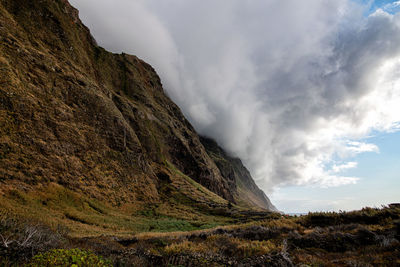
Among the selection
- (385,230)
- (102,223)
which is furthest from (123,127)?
(385,230)

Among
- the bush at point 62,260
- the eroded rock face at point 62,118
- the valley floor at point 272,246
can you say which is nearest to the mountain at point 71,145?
the eroded rock face at point 62,118

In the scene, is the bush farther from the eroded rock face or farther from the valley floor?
the eroded rock face

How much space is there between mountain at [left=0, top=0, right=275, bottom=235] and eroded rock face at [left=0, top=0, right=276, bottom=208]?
0.54 ft

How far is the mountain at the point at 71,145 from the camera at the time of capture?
23266mm

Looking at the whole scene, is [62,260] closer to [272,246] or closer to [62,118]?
[272,246]

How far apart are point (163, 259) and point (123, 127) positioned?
48.7 metres

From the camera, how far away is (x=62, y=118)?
113ft

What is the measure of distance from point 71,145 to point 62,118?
5473mm

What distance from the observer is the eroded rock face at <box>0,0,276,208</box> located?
2631 cm

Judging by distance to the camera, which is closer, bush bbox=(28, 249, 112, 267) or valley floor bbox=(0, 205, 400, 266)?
bush bbox=(28, 249, 112, 267)

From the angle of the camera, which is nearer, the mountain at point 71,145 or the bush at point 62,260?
the bush at point 62,260

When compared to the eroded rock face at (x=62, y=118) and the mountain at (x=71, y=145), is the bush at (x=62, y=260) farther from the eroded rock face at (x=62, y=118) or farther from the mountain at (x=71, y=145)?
the eroded rock face at (x=62, y=118)

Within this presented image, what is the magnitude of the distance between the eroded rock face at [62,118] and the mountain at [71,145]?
16 centimetres

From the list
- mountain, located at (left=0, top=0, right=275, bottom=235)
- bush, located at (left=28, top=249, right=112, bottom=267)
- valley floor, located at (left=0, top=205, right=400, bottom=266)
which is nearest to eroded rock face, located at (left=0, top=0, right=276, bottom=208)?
mountain, located at (left=0, top=0, right=275, bottom=235)
